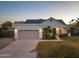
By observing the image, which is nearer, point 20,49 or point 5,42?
point 20,49

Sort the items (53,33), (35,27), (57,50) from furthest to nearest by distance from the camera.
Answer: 1. (35,27)
2. (53,33)
3. (57,50)

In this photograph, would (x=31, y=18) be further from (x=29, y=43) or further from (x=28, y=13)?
(x=29, y=43)

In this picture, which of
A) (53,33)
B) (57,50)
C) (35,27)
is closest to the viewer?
(57,50)

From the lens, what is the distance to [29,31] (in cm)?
905

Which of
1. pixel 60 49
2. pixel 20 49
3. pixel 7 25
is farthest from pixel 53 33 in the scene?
pixel 7 25

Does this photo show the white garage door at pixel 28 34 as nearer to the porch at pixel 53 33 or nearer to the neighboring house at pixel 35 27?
the neighboring house at pixel 35 27

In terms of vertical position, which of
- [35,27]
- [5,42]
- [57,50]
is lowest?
[57,50]

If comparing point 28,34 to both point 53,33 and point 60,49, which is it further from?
point 60,49

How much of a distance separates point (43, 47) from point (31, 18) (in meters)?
0.91

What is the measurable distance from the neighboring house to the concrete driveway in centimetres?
25

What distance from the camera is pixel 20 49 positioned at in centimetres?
857

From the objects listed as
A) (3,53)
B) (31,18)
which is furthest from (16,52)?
(31,18)

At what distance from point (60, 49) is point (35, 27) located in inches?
40.8

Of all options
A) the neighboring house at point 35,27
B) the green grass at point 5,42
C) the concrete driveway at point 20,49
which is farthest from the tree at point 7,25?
the concrete driveway at point 20,49
